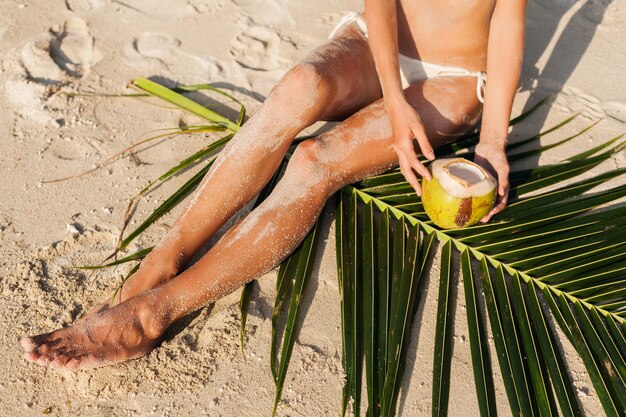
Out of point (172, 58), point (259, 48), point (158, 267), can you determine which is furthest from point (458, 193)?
point (172, 58)

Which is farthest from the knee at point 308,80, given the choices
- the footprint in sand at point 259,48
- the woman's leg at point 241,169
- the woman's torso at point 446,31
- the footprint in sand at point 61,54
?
the footprint in sand at point 61,54

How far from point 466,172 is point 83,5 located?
231cm

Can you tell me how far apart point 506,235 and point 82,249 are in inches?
59.8

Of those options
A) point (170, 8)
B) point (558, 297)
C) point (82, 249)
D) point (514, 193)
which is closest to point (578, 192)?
point (514, 193)

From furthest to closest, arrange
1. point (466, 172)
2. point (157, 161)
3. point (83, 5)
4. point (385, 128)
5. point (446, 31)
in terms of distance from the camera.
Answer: point (83, 5) → point (157, 161) → point (446, 31) → point (385, 128) → point (466, 172)

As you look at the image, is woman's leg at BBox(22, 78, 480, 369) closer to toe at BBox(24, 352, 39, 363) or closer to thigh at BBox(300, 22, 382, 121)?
toe at BBox(24, 352, 39, 363)

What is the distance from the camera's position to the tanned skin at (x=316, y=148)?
2.14 meters

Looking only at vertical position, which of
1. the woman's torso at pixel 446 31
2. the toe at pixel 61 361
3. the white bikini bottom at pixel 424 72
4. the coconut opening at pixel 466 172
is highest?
the woman's torso at pixel 446 31

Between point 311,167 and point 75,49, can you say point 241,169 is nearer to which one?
point 311,167

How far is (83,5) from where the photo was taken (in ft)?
11.4

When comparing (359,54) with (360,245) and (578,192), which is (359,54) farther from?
(578,192)

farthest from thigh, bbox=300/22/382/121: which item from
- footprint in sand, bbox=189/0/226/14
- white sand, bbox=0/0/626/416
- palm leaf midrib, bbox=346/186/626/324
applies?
footprint in sand, bbox=189/0/226/14

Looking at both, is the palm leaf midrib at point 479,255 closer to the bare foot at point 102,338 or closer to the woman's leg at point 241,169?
the woman's leg at point 241,169

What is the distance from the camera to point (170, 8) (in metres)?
3.50
